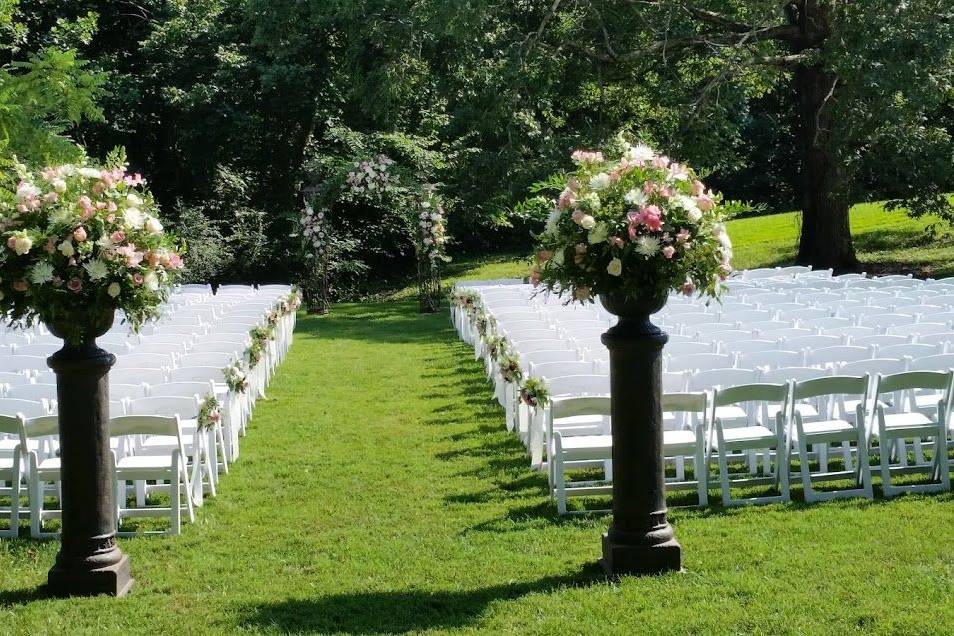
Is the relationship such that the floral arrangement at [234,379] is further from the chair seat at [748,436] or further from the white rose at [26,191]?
the chair seat at [748,436]

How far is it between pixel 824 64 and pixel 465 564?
63.4 ft

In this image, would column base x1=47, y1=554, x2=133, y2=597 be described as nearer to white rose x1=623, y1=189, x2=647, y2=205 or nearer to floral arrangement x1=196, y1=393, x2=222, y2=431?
floral arrangement x1=196, y1=393, x2=222, y2=431

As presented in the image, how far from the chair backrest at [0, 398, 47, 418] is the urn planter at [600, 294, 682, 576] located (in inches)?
186

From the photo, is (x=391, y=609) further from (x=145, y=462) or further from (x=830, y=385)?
(x=830, y=385)

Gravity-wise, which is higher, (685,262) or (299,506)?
(685,262)

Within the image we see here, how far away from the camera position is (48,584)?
6.19 meters

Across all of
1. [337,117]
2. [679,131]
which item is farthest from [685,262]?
[337,117]

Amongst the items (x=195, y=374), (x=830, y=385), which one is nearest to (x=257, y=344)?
(x=195, y=374)

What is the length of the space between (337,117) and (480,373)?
19.1 m

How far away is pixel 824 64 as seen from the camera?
905 inches

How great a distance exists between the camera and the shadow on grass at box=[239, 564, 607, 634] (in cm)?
553

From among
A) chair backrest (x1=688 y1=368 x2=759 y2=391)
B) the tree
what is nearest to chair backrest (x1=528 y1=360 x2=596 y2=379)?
chair backrest (x1=688 y1=368 x2=759 y2=391)

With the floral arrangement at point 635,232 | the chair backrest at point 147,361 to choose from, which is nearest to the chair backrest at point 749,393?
the floral arrangement at point 635,232

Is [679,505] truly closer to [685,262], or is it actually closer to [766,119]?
[685,262]
